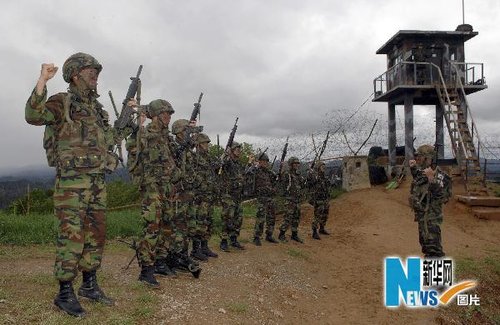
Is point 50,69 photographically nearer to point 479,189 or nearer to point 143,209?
point 143,209

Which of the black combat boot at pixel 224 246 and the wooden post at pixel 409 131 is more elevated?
the wooden post at pixel 409 131

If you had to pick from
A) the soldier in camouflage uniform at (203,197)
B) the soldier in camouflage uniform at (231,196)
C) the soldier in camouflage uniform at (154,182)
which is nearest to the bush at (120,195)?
the soldier in camouflage uniform at (231,196)

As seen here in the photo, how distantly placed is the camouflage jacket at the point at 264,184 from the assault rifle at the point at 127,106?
18.7ft

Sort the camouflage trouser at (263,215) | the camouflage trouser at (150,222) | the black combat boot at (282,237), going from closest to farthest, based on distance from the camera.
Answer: the camouflage trouser at (150,222) < the camouflage trouser at (263,215) < the black combat boot at (282,237)

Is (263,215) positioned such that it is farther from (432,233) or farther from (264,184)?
(432,233)

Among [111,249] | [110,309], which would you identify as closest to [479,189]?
[111,249]

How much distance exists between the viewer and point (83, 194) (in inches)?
175

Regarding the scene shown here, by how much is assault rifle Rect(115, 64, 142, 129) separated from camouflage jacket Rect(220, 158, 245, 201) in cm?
414

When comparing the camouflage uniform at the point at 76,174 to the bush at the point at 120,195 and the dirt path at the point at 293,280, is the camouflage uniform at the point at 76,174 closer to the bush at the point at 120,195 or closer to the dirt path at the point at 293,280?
the dirt path at the point at 293,280

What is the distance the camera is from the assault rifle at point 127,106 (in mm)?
5277

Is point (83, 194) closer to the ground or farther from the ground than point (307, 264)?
farther from the ground

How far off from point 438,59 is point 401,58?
1.64 m

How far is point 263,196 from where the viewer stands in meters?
10.8

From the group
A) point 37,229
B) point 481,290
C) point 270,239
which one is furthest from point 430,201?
point 37,229
